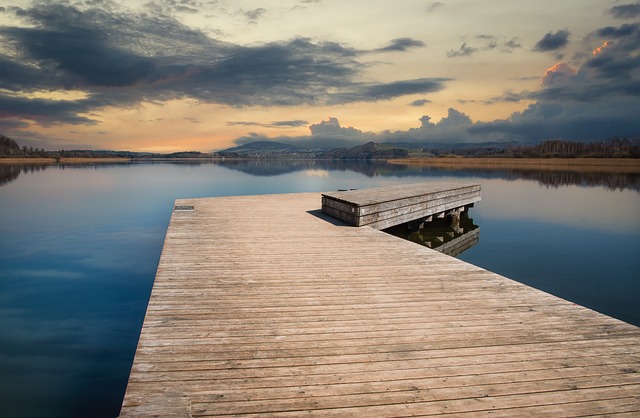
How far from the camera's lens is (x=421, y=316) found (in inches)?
195

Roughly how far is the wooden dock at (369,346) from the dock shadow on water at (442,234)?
25.3 ft

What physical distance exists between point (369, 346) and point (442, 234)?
13.4 meters

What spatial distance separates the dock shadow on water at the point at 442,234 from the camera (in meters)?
14.8

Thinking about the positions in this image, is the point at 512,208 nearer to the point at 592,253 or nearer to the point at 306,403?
the point at 592,253

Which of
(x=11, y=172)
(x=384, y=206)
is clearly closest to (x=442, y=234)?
(x=384, y=206)

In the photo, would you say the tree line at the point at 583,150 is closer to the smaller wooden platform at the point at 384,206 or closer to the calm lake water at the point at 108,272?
the calm lake water at the point at 108,272

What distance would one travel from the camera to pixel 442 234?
1669cm

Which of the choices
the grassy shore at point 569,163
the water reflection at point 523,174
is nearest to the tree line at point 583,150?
the grassy shore at point 569,163

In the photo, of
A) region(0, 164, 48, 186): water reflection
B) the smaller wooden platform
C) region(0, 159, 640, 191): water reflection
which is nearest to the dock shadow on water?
the smaller wooden platform

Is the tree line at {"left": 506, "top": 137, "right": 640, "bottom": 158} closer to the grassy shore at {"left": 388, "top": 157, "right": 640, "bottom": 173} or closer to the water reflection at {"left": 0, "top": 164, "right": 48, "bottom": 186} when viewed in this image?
the grassy shore at {"left": 388, "top": 157, "right": 640, "bottom": 173}

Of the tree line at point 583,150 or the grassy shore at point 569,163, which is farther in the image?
the tree line at point 583,150

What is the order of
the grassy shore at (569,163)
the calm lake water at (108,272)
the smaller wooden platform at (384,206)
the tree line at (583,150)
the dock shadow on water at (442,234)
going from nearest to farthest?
the calm lake water at (108,272) → the smaller wooden platform at (384,206) → the dock shadow on water at (442,234) → the grassy shore at (569,163) → the tree line at (583,150)

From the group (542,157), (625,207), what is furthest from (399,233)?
(542,157)

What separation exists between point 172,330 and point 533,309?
4.40 m
